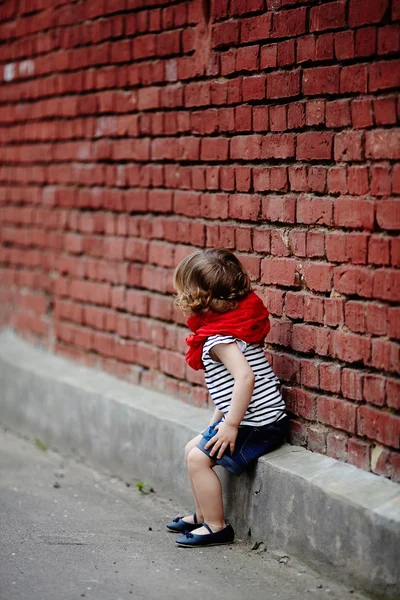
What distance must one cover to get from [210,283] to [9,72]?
3.64m

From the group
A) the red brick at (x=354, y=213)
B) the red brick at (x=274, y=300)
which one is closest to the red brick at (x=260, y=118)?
the red brick at (x=354, y=213)

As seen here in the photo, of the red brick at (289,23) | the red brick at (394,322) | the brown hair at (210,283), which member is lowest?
the red brick at (394,322)

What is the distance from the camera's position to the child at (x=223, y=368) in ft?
13.5

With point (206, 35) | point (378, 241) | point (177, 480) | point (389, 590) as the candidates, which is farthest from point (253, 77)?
point (389, 590)

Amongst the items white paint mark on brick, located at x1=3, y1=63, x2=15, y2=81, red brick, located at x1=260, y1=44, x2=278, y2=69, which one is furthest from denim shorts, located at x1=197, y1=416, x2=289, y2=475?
white paint mark on brick, located at x1=3, y1=63, x2=15, y2=81

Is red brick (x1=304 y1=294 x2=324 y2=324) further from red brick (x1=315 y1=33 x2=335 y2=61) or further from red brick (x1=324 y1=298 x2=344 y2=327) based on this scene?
red brick (x1=315 y1=33 x2=335 y2=61)

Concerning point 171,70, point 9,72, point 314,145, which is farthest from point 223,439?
point 9,72

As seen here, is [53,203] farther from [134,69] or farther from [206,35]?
[206,35]

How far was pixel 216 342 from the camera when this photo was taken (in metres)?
4.07

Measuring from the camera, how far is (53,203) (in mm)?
6586

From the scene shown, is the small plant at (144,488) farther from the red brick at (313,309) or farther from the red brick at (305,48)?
the red brick at (305,48)

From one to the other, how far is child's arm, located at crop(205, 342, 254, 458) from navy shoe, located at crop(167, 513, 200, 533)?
47 centimetres

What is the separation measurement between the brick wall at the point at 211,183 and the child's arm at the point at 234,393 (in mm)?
327

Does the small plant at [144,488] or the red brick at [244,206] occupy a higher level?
the red brick at [244,206]
